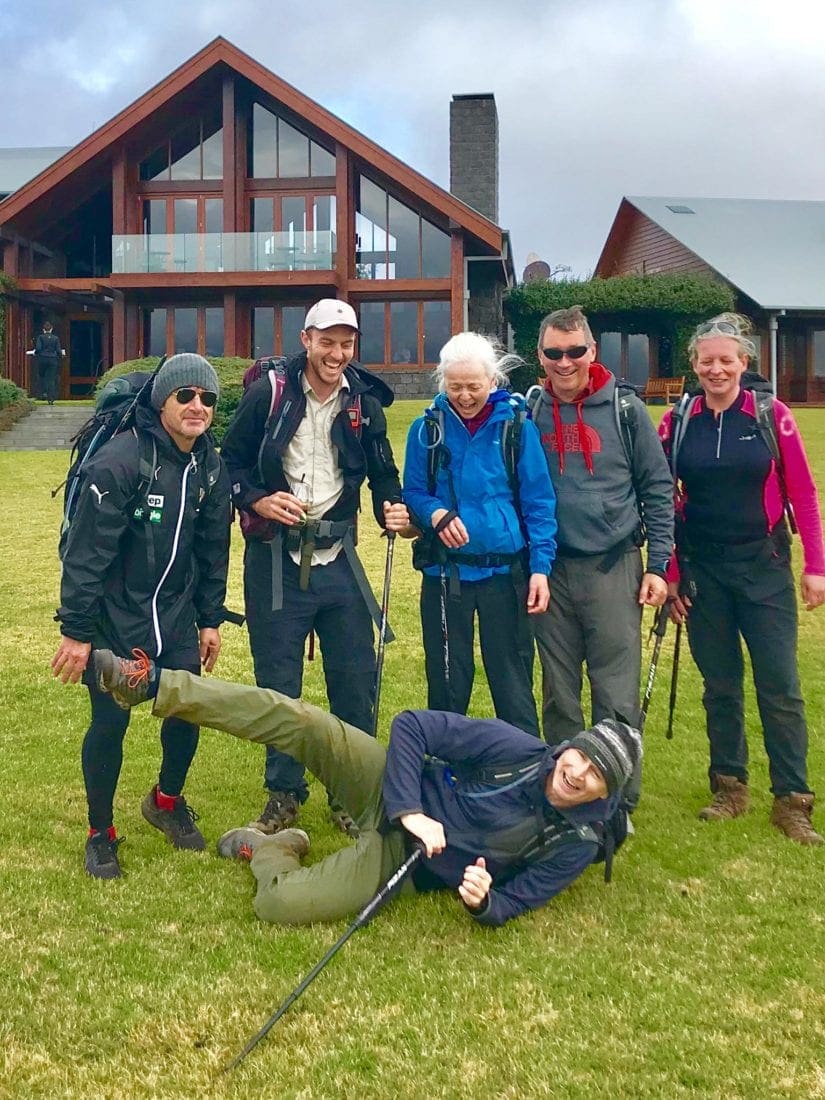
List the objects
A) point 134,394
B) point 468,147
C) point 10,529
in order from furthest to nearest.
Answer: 1. point 468,147
2. point 10,529
3. point 134,394

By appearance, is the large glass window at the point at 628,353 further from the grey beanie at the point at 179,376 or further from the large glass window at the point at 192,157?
the grey beanie at the point at 179,376

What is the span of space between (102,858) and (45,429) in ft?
60.4

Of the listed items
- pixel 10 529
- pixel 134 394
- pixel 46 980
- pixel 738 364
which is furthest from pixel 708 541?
pixel 10 529

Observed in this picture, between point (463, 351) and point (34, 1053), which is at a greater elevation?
point (463, 351)

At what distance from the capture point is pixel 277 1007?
10.1 ft

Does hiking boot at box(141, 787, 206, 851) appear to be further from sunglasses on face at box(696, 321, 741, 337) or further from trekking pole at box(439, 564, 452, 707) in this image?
sunglasses on face at box(696, 321, 741, 337)

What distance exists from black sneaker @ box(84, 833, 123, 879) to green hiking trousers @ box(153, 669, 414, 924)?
0.61 m

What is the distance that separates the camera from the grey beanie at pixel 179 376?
3.97 metres

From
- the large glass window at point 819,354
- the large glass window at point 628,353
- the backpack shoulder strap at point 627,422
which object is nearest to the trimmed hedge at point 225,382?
the backpack shoulder strap at point 627,422

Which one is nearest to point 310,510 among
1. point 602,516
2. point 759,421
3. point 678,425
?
point 602,516

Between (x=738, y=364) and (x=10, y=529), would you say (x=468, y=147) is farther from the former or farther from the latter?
(x=738, y=364)

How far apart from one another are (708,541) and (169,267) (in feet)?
79.9

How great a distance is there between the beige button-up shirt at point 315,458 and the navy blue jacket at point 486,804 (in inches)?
41.9

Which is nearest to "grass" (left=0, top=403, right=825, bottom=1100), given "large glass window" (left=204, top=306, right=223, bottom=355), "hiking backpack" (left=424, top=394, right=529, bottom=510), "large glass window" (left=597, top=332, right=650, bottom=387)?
"hiking backpack" (left=424, top=394, right=529, bottom=510)
